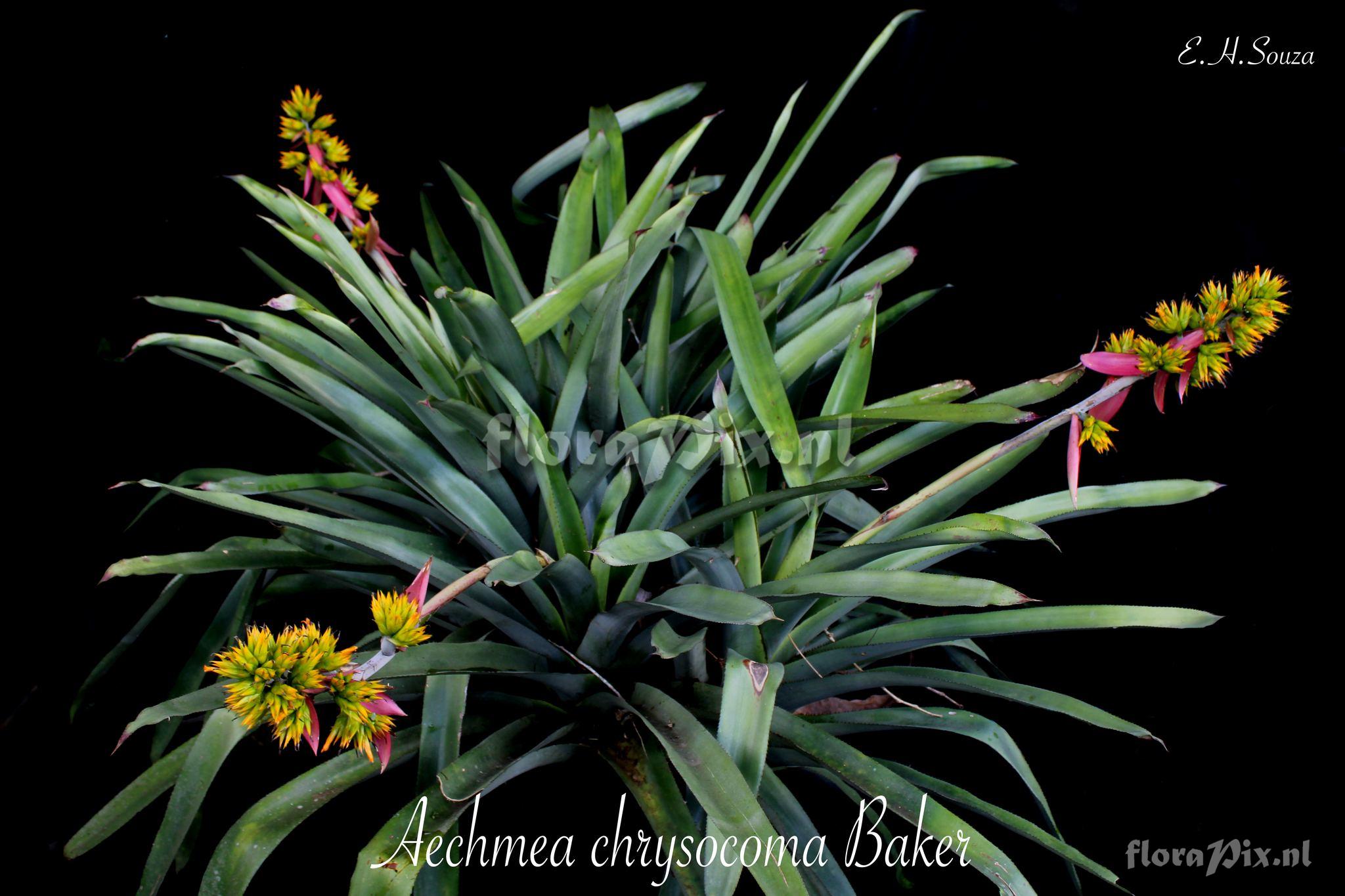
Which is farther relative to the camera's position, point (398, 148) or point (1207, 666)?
point (398, 148)

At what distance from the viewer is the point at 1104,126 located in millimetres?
1066

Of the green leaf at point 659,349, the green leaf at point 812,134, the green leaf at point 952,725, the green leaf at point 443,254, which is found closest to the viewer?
the green leaf at point 952,725

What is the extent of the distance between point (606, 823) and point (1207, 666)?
770 mm

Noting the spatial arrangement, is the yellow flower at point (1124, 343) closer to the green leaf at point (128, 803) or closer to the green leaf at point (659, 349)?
the green leaf at point (659, 349)

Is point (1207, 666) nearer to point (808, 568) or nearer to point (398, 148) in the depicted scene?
point (808, 568)

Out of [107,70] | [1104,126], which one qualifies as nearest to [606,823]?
[1104,126]

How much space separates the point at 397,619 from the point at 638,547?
0.66 feet

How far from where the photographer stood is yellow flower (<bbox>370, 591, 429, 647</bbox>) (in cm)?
42

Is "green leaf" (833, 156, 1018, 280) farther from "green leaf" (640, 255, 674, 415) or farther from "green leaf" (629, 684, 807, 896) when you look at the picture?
"green leaf" (629, 684, 807, 896)

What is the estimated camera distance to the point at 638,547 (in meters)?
0.59

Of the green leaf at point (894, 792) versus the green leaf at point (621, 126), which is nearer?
the green leaf at point (894, 792)

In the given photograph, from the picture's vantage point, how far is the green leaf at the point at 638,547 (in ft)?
1.84

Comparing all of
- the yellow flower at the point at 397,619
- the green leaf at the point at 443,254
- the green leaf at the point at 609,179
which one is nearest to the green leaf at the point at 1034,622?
the yellow flower at the point at 397,619

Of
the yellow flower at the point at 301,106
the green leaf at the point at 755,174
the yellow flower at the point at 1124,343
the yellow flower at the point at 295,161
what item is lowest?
the yellow flower at the point at 1124,343
